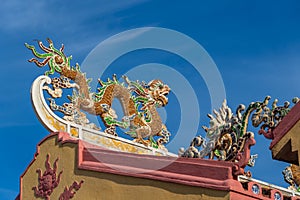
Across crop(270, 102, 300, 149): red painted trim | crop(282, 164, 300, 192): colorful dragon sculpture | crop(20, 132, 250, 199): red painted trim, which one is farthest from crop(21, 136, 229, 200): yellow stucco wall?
crop(282, 164, 300, 192): colorful dragon sculpture

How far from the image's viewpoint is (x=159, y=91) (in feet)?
43.7

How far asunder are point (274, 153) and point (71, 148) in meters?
3.45

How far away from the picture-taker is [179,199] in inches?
359

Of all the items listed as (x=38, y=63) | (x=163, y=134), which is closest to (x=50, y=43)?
→ (x=38, y=63)

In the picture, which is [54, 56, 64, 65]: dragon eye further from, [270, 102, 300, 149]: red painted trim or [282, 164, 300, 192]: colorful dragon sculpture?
[270, 102, 300, 149]: red painted trim

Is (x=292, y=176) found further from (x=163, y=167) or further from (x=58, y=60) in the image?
(x=58, y=60)

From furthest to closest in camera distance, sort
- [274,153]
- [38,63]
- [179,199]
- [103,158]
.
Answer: [38,63]
[103,158]
[179,199]
[274,153]

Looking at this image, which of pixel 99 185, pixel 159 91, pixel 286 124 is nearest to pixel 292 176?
pixel 159 91

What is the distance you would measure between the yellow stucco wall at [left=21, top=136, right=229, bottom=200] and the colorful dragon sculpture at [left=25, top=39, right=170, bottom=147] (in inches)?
33.5

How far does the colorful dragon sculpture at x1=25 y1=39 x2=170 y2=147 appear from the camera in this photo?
40.2 feet

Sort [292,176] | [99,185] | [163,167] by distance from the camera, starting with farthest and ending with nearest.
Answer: [292,176]
[99,185]
[163,167]

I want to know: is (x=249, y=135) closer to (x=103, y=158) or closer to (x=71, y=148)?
(x=103, y=158)

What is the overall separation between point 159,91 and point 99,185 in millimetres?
3433

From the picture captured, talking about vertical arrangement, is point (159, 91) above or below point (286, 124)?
above
